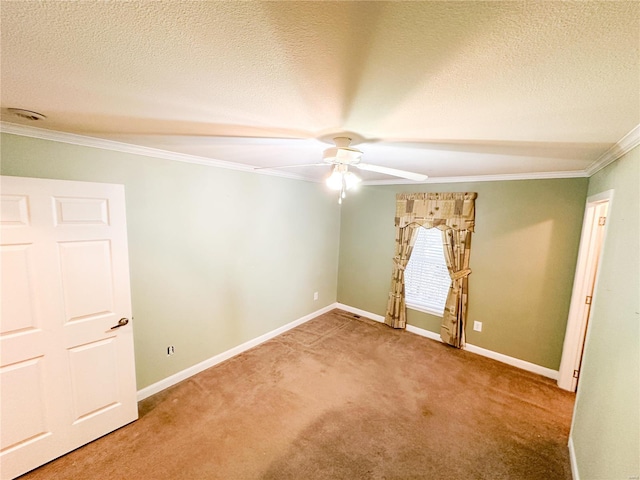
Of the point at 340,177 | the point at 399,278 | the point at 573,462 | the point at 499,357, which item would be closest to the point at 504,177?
the point at 399,278

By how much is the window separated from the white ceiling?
7.39 feet

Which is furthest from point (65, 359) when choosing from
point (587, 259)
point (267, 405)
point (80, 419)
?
point (587, 259)

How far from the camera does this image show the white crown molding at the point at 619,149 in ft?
5.01

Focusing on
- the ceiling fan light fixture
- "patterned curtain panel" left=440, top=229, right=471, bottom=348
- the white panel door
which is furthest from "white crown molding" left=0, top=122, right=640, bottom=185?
the ceiling fan light fixture

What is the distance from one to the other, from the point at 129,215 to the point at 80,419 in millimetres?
1639

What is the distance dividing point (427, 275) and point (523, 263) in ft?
3.87

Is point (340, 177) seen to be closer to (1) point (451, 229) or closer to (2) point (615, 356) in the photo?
(2) point (615, 356)

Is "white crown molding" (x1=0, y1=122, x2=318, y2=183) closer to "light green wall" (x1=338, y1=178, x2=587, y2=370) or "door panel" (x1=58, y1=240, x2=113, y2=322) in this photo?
"door panel" (x1=58, y1=240, x2=113, y2=322)

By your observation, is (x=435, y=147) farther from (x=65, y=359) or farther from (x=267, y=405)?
(x=65, y=359)

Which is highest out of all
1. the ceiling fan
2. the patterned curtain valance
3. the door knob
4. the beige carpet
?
the ceiling fan

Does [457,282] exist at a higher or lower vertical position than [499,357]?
higher

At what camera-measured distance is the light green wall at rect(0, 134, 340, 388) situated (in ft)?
7.22

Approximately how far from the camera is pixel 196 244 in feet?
9.37

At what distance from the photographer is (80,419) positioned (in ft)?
6.72
